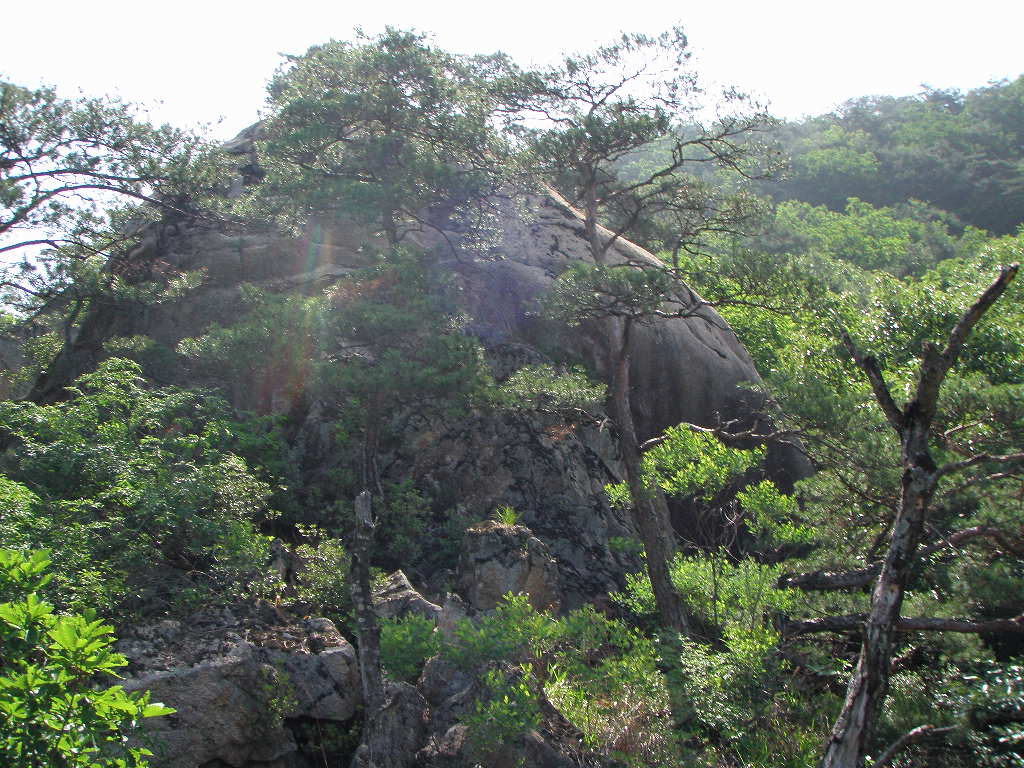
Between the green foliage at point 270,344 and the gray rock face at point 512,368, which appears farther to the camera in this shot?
the gray rock face at point 512,368

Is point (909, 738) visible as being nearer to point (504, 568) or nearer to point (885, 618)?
point (885, 618)

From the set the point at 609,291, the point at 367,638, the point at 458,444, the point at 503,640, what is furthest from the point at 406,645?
the point at 609,291

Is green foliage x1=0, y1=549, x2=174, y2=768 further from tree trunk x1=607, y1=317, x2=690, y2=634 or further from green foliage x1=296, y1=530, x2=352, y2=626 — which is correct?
Answer: tree trunk x1=607, y1=317, x2=690, y2=634

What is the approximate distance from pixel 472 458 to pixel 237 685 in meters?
6.18

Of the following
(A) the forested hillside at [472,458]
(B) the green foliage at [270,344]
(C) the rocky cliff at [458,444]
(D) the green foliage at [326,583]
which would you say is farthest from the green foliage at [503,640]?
(B) the green foliage at [270,344]

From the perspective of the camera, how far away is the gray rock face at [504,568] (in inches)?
442

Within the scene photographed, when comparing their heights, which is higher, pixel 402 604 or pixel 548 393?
pixel 548 393

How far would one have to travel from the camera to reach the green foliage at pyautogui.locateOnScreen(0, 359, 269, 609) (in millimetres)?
8531

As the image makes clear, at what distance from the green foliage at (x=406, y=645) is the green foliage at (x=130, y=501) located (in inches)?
69.3

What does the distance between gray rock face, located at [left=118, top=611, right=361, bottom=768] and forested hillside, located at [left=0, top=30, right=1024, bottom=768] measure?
0.03m

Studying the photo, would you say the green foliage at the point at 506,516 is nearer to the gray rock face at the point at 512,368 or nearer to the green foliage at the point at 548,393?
the gray rock face at the point at 512,368

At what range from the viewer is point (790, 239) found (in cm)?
3544

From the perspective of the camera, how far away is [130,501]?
893cm

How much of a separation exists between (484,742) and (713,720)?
7.53 feet
